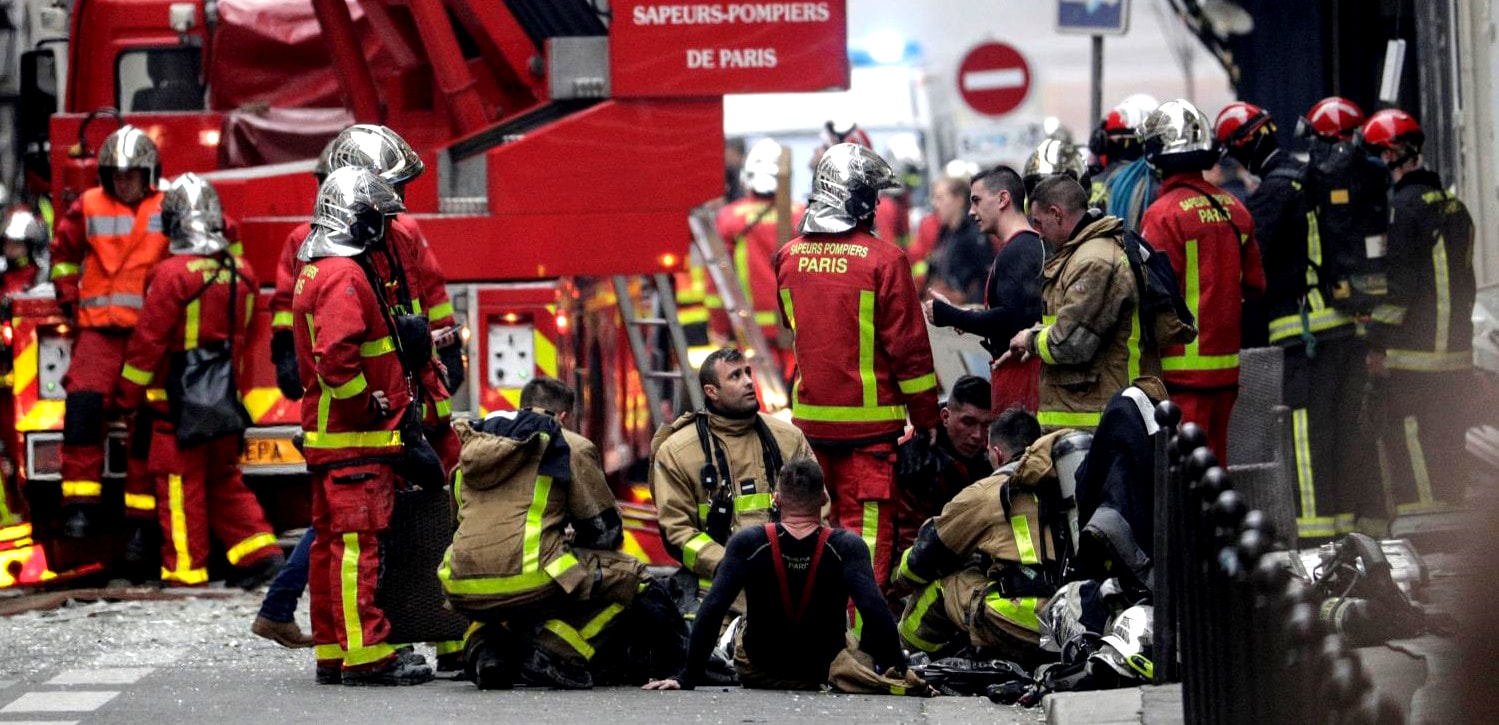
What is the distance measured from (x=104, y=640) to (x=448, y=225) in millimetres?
2244

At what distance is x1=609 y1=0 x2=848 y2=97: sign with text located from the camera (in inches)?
405

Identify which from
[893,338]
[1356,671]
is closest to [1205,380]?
[893,338]

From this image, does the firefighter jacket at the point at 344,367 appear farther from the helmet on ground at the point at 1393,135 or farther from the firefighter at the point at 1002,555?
the helmet on ground at the point at 1393,135

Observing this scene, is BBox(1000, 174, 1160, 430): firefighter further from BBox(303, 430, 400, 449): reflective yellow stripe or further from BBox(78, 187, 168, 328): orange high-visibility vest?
BBox(78, 187, 168, 328): orange high-visibility vest

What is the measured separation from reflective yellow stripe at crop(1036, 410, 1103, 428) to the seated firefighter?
4.64ft

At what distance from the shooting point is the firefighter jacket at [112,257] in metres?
10.5

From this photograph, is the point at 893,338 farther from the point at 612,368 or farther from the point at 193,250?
the point at 193,250

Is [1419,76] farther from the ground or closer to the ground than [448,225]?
farther from the ground

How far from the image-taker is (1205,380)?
8.77 m

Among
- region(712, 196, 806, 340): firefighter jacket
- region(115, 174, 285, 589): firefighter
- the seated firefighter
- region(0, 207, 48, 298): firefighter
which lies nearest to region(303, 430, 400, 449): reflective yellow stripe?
the seated firefighter

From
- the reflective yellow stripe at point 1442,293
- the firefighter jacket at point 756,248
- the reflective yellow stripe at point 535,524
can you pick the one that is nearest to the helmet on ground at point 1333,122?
the reflective yellow stripe at point 1442,293

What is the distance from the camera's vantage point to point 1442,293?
10.2m

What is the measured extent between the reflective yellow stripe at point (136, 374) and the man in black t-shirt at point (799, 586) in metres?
3.64

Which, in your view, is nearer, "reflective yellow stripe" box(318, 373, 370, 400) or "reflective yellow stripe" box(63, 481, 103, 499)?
"reflective yellow stripe" box(318, 373, 370, 400)
